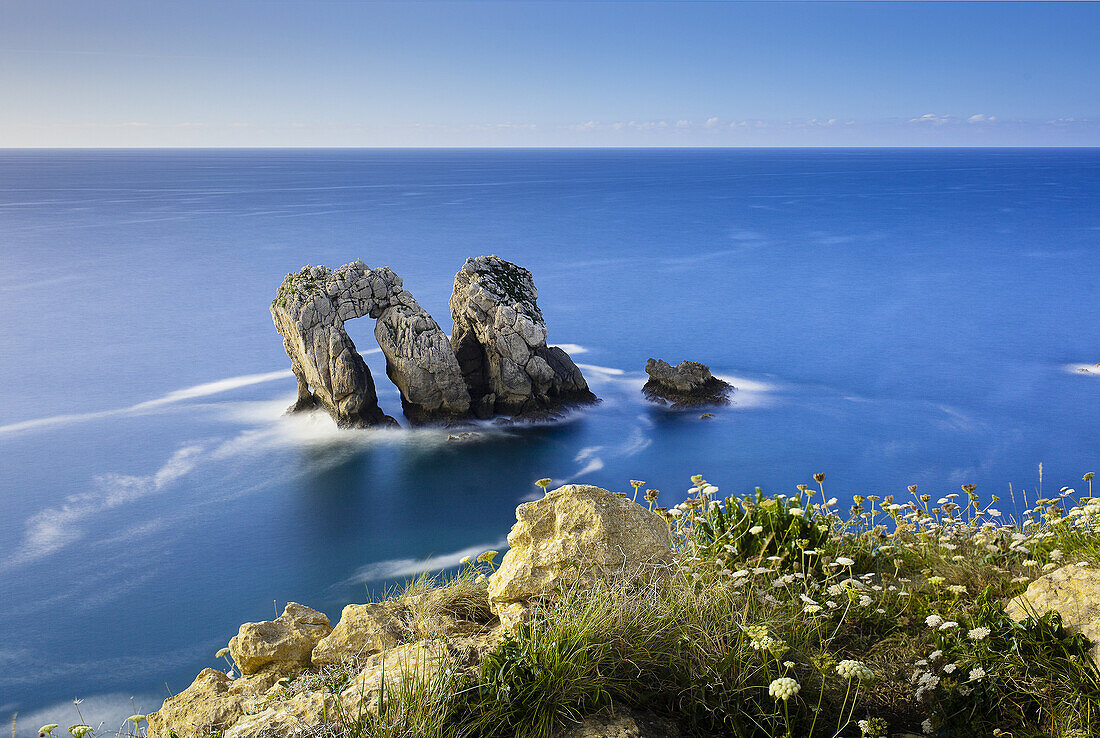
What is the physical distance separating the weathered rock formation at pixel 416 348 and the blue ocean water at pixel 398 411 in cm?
111

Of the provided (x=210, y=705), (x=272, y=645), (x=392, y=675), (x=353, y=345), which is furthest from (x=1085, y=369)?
(x=210, y=705)

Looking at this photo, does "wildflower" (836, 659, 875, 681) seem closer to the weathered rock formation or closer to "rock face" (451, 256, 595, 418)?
the weathered rock formation

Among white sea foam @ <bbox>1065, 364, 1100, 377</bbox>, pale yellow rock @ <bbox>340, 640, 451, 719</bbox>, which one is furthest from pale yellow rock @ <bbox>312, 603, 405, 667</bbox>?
white sea foam @ <bbox>1065, 364, 1100, 377</bbox>

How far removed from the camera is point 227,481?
769 inches

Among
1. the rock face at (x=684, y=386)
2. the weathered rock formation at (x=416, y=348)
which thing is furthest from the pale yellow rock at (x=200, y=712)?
the rock face at (x=684, y=386)

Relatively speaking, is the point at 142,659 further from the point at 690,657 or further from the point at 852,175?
the point at 852,175

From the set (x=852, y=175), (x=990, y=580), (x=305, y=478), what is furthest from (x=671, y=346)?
(x=852, y=175)

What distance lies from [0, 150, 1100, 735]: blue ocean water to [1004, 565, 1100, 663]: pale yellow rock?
5495mm

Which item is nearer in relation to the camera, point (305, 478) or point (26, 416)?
point (305, 478)

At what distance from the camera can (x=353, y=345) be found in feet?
70.7

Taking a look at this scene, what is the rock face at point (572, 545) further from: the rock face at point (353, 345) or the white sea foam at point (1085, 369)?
the white sea foam at point (1085, 369)

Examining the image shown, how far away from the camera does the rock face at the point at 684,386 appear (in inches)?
943

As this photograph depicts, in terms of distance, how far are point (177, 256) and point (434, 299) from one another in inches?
981

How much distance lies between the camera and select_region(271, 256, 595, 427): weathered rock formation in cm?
2166
